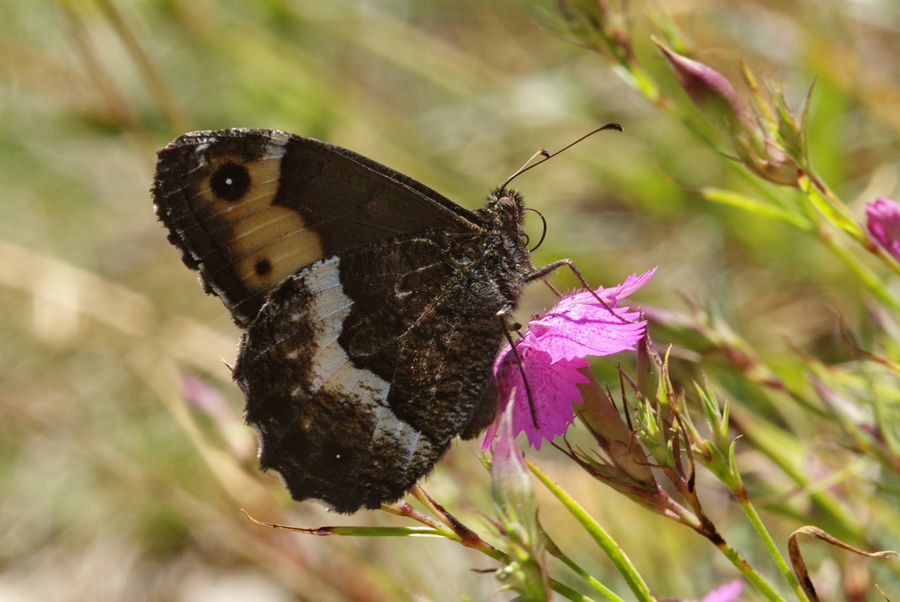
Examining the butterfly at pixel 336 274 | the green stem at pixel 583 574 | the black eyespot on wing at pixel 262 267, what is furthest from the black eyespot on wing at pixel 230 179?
the green stem at pixel 583 574

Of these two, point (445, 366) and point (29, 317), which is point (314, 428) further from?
point (29, 317)

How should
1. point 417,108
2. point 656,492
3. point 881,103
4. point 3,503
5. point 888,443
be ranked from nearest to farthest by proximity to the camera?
point 656,492, point 888,443, point 881,103, point 3,503, point 417,108

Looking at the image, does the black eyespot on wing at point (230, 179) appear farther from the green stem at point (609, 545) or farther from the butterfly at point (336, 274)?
the green stem at point (609, 545)

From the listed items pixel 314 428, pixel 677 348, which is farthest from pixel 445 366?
pixel 677 348

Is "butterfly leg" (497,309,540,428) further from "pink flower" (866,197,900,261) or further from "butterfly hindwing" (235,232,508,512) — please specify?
"pink flower" (866,197,900,261)

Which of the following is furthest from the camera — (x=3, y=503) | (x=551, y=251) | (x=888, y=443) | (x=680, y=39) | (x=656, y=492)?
(x=3, y=503)

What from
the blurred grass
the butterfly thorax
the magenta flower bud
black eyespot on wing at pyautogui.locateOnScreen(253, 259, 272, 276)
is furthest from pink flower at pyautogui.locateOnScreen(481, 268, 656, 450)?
the blurred grass
